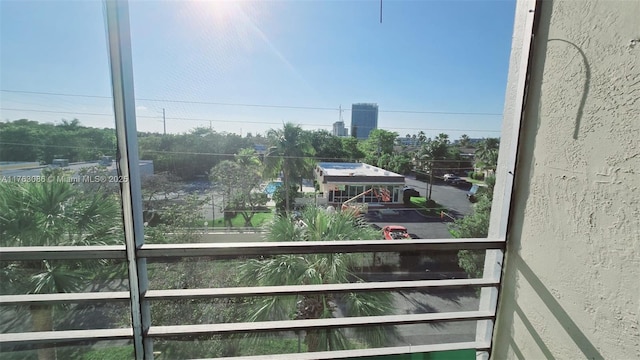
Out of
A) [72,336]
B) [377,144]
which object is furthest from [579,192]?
[72,336]

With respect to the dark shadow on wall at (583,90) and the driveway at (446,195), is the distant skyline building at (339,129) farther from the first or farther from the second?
the dark shadow on wall at (583,90)

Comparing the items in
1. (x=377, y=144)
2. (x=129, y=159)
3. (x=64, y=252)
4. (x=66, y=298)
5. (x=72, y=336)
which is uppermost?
(x=377, y=144)

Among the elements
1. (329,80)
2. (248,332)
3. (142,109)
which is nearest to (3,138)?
(142,109)

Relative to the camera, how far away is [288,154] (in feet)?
4.40

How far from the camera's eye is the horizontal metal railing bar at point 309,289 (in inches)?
46.1

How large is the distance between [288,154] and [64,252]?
1066 mm

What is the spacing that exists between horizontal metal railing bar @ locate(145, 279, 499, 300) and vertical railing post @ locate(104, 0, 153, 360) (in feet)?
0.36

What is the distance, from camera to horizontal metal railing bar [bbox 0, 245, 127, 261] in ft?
3.63

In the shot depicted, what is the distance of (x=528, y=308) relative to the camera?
3.79ft

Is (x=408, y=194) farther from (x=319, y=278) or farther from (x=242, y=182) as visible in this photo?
(x=242, y=182)

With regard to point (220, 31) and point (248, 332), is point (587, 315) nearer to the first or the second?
point (248, 332)

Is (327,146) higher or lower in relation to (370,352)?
higher

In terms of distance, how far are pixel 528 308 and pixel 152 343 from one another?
5.74 feet

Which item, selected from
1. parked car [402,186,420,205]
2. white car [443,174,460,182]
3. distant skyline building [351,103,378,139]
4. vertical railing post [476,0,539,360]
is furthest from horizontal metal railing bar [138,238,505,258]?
distant skyline building [351,103,378,139]
